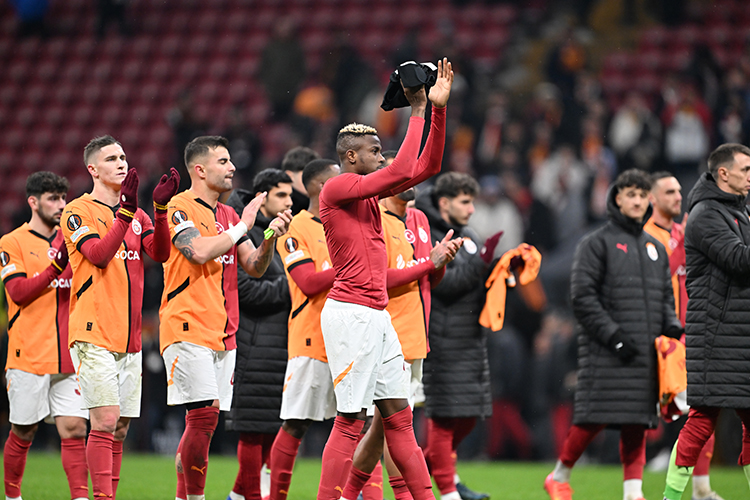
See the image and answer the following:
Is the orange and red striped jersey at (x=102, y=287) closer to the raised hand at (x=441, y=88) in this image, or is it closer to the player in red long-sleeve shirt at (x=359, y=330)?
the player in red long-sleeve shirt at (x=359, y=330)

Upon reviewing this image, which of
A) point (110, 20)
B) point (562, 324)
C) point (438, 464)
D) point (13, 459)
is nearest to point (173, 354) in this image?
point (13, 459)

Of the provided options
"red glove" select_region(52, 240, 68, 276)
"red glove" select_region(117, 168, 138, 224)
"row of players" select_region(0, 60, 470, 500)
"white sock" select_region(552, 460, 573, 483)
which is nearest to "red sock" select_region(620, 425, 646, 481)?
"white sock" select_region(552, 460, 573, 483)

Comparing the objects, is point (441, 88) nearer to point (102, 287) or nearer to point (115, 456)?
point (102, 287)

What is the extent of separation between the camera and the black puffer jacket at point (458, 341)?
290 inches

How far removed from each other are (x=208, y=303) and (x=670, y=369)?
3487mm

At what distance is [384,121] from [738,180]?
9120mm

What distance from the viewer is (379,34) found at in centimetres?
1755

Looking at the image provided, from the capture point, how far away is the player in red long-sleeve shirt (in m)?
5.14

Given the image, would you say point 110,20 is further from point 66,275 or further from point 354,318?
point 354,318

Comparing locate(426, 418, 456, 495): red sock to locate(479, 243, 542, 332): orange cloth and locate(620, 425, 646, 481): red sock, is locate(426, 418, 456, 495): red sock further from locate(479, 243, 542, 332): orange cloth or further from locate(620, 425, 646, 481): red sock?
locate(620, 425, 646, 481): red sock

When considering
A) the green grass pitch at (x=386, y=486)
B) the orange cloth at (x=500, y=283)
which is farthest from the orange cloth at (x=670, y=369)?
the green grass pitch at (x=386, y=486)

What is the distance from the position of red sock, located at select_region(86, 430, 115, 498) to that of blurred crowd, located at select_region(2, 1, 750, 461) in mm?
6704

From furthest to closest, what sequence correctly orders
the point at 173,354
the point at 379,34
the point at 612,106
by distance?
1. the point at 379,34
2. the point at 612,106
3. the point at 173,354

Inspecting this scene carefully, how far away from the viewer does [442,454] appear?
7.17m
